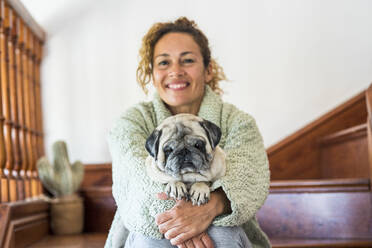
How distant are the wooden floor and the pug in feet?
3.06

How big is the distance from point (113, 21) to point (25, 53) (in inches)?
26.4

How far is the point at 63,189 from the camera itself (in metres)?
2.49

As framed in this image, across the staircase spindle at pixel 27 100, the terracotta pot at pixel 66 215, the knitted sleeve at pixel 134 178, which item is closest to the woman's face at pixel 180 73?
the knitted sleeve at pixel 134 178

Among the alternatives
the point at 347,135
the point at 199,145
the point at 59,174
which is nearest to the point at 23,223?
the point at 59,174

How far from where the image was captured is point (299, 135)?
116 inches

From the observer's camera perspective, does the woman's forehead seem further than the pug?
Yes

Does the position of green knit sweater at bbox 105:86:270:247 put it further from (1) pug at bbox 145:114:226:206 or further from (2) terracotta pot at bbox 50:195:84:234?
(2) terracotta pot at bbox 50:195:84:234

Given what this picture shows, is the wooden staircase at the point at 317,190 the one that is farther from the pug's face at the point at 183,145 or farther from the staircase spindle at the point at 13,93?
the pug's face at the point at 183,145

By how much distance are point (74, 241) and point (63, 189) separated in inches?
15.6

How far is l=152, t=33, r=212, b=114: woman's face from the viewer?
1651 millimetres

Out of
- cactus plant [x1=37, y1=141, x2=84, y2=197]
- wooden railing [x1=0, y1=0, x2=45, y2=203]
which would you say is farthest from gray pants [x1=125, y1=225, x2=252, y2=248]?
cactus plant [x1=37, y1=141, x2=84, y2=197]

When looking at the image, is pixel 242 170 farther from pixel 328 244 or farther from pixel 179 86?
pixel 328 244

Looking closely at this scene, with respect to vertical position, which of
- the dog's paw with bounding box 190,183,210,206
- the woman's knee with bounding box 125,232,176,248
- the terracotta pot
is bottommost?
the terracotta pot

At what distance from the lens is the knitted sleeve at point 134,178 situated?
4.23 ft
